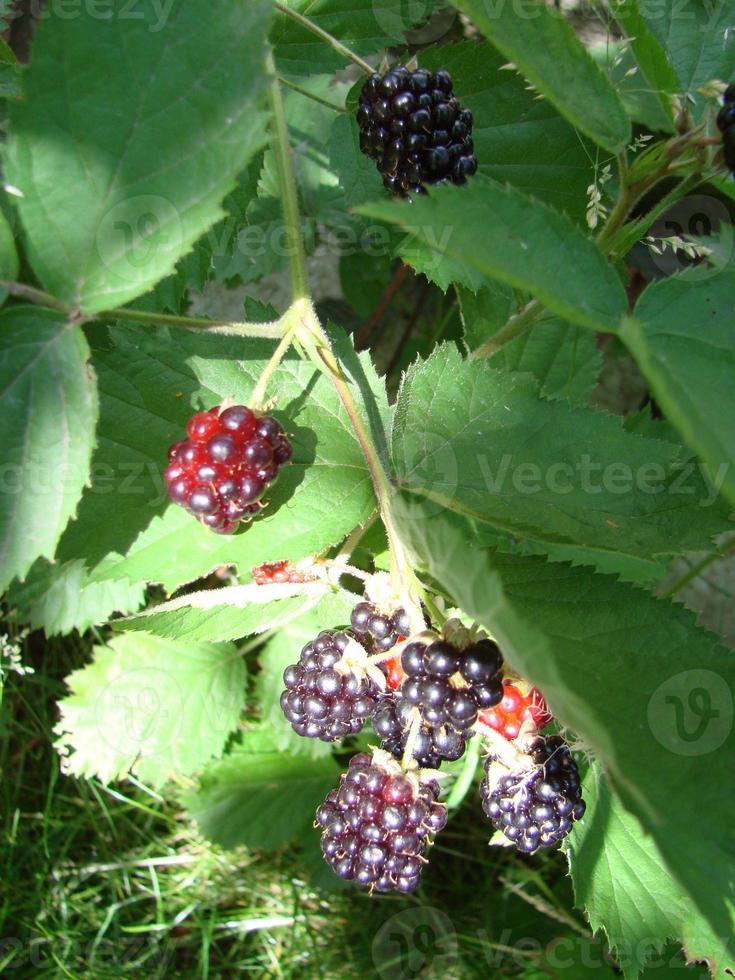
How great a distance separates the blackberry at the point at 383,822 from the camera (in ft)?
4.28

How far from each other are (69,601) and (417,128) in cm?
158

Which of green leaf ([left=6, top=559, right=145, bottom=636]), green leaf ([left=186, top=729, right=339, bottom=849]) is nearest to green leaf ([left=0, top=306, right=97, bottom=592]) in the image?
green leaf ([left=6, top=559, right=145, bottom=636])

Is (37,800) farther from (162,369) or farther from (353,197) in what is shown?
(353,197)

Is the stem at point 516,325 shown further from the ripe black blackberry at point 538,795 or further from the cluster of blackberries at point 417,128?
the ripe black blackberry at point 538,795

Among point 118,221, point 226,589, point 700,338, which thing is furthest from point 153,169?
point 700,338

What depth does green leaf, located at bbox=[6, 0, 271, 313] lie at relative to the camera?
123cm

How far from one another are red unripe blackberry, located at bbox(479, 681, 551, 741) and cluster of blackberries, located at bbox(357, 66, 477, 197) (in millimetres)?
920

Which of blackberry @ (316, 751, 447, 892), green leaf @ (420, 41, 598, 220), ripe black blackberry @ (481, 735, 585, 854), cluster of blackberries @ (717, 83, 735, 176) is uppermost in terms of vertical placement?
green leaf @ (420, 41, 598, 220)

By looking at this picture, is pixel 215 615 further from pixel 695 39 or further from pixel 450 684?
pixel 695 39

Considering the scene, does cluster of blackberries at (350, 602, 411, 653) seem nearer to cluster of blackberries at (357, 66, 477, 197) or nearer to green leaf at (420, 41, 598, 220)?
cluster of blackberries at (357, 66, 477, 197)

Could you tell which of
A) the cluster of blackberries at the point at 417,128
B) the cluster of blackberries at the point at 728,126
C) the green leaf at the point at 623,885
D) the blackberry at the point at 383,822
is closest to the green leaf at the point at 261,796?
the green leaf at the point at 623,885

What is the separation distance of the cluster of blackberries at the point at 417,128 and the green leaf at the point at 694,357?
1.53ft

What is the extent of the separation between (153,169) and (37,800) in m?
2.25

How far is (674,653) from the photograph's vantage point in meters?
1.43
